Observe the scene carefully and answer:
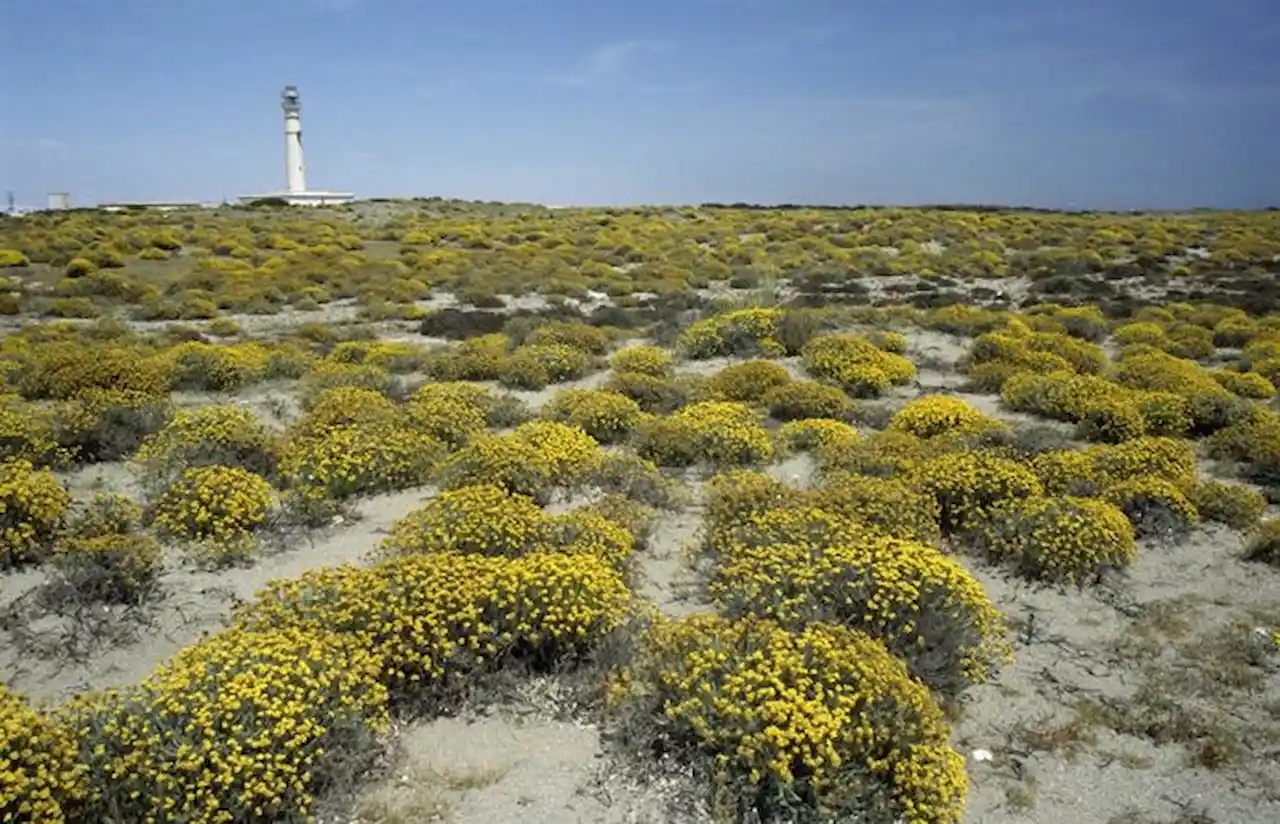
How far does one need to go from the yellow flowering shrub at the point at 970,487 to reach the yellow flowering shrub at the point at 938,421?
8.45 ft

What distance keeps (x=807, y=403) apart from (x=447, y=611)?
337 inches

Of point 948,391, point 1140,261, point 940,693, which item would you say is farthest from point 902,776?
point 1140,261

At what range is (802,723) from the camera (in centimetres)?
532

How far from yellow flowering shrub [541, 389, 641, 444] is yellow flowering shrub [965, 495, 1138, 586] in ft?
16.9

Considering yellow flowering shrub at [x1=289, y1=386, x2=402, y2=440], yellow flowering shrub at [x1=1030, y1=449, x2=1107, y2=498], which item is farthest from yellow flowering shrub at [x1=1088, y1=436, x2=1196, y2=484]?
yellow flowering shrub at [x1=289, y1=386, x2=402, y2=440]

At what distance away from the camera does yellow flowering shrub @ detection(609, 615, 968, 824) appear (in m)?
5.30

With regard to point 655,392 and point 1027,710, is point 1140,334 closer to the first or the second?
point 655,392

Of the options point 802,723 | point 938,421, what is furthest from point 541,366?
point 802,723

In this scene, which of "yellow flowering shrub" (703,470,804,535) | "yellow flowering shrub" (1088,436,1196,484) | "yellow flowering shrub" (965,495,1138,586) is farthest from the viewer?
"yellow flowering shrub" (1088,436,1196,484)

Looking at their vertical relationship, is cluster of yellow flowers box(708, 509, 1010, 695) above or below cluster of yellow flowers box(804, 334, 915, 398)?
below

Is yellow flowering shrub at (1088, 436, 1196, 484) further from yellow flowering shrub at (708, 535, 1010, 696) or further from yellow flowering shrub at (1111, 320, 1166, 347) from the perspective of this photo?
yellow flowering shrub at (1111, 320, 1166, 347)

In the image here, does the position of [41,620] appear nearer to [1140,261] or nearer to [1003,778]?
[1003,778]

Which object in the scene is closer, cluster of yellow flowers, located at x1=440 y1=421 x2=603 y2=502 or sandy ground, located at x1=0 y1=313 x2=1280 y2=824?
sandy ground, located at x1=0 y1=313 x2=1280 y2=824

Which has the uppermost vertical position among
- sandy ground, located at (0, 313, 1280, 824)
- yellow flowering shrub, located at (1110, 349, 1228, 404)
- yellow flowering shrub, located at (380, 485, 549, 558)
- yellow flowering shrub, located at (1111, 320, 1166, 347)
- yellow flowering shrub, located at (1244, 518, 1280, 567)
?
yellow flowering shrub, located at (1111, 320, 1166, 347)
